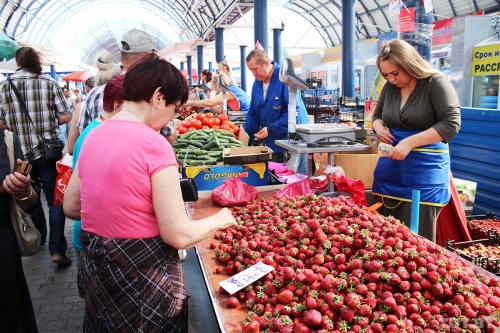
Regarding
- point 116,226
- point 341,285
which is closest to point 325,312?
point 341,285

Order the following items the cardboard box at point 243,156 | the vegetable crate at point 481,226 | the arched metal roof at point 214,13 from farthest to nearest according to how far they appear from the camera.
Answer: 1. the arched metal roof at point 214,13
2. the cardboard box at point 243,156
3. the vegetable crate at point 481,226

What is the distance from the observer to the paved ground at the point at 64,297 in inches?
102

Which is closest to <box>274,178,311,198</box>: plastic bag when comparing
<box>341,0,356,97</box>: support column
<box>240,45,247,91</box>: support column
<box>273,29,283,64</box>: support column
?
<box>341,0,356,97</box>: support column

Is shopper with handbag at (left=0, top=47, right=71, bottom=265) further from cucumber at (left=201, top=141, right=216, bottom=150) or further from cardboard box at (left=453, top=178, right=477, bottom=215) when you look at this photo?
cardboard box at (left=453, top=178, right=477, bottom=215)

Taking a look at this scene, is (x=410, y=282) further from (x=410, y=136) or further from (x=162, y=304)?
(x=410, y=136)

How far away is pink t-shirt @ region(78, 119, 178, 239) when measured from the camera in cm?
150

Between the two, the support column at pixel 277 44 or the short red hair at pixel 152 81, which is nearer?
the short red hair at pixel 152 81

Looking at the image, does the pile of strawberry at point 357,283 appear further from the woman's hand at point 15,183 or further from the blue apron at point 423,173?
the woman's hand at point 15,183

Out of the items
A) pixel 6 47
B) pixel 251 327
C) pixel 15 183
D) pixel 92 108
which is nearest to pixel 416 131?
pixel 251 327

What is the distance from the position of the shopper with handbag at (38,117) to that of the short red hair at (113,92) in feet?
7.16

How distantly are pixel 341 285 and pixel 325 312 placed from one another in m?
0.14

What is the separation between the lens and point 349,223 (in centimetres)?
212

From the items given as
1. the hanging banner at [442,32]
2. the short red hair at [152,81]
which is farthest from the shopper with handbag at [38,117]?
the hanging banner at [442,32]

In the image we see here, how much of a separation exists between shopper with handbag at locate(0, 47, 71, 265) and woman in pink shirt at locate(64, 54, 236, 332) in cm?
298
